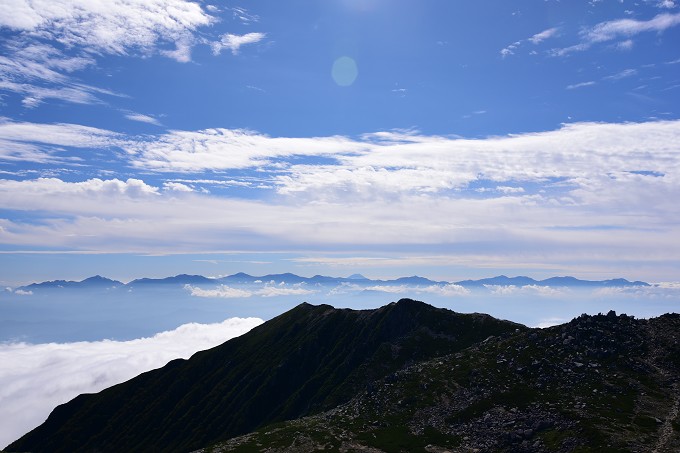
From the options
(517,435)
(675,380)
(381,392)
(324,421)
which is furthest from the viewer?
(381,392)

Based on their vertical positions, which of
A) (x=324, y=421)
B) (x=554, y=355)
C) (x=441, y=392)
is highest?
(x=554, y=355)

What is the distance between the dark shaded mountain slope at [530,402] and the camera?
75.5 meters

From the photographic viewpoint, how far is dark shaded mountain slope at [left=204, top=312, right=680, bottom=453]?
75.5 m

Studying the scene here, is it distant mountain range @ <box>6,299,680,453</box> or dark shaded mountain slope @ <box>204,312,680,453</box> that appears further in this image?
distant mountain range @ <box>6,299,680,453</box>

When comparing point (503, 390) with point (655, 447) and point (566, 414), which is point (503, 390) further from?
point (655, 447)

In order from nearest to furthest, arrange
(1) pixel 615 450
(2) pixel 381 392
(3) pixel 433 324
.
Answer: (1) pixel 615 450
(2) pixel 381 392
(3) pixel 433 324

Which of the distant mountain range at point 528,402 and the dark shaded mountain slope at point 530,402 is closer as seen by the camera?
the dark shaded mountain slope at point 530,402

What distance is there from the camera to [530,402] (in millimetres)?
88625

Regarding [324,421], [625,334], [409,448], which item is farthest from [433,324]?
[409,448]

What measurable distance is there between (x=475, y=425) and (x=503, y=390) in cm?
1490

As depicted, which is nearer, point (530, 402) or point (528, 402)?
point (530, 402)

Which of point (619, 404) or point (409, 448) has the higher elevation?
point (619, 404)

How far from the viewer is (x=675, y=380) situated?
94000 millimetres

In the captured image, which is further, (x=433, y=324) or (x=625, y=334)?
(x=433, y=324)
